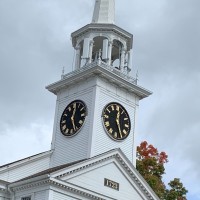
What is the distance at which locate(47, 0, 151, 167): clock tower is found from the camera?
38094mm

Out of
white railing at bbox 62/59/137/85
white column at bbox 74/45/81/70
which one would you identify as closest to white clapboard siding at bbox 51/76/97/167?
white railing at bbox 62/59/137/85

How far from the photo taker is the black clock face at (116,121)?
38.8m

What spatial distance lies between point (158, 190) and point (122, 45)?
14.6 metres

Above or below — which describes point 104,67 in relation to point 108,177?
above

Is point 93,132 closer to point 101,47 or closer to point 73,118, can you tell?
point 73,118

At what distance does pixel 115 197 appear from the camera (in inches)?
1371

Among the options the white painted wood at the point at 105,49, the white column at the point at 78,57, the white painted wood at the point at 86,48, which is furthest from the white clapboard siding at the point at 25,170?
the white painted wood at the point at 105,49

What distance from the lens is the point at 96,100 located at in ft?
126

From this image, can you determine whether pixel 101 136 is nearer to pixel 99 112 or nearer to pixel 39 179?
pixel 99 112

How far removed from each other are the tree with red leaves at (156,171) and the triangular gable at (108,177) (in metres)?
13.7

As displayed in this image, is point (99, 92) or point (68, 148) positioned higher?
point (99, 92)

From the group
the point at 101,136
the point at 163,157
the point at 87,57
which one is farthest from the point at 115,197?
the point at 163,157

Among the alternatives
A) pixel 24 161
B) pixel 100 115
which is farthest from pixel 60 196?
pixel 100 115

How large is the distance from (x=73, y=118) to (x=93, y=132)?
247 centimetres
